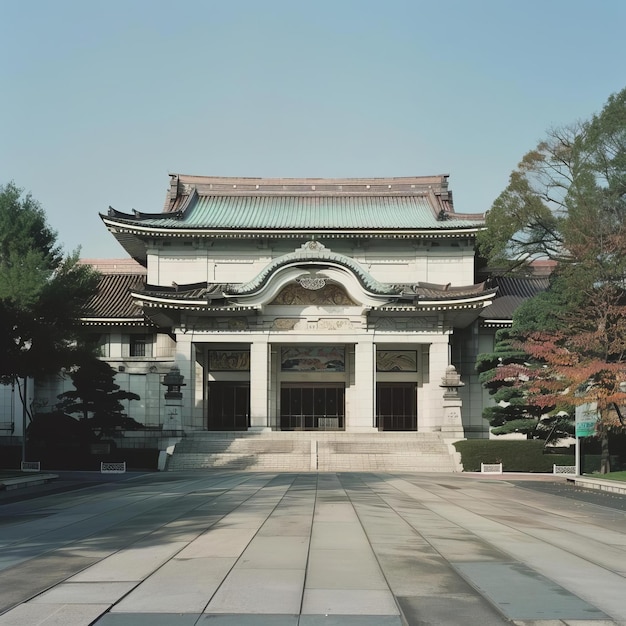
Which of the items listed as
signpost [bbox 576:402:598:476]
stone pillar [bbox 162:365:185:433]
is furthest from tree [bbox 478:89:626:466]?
stone pillar [bbox 162:365:185:433]

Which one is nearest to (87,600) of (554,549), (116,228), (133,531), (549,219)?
(133,531)

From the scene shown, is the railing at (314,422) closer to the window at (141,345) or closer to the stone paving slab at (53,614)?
the window at (141,345)

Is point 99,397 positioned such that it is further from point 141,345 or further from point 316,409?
point 316,409

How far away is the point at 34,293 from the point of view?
95.5ft

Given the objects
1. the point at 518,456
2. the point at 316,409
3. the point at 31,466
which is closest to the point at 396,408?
the point at 316,409

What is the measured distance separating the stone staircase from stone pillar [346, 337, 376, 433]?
228 cm

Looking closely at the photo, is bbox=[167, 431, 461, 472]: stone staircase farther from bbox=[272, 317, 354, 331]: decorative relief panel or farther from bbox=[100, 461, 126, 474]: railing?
bbox=[272, 317, 354, 331]: decorative relief panel

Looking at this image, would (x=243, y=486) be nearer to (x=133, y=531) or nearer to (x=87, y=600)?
→ (x=133, y=531)

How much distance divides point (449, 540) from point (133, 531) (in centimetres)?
493

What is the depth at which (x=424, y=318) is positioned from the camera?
4250cm

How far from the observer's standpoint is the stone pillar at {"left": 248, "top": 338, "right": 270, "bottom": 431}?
40781mm

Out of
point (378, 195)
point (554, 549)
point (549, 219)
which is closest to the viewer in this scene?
point (554, 549)

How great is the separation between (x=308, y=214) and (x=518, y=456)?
20.5 metres

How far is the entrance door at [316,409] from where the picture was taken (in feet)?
152
